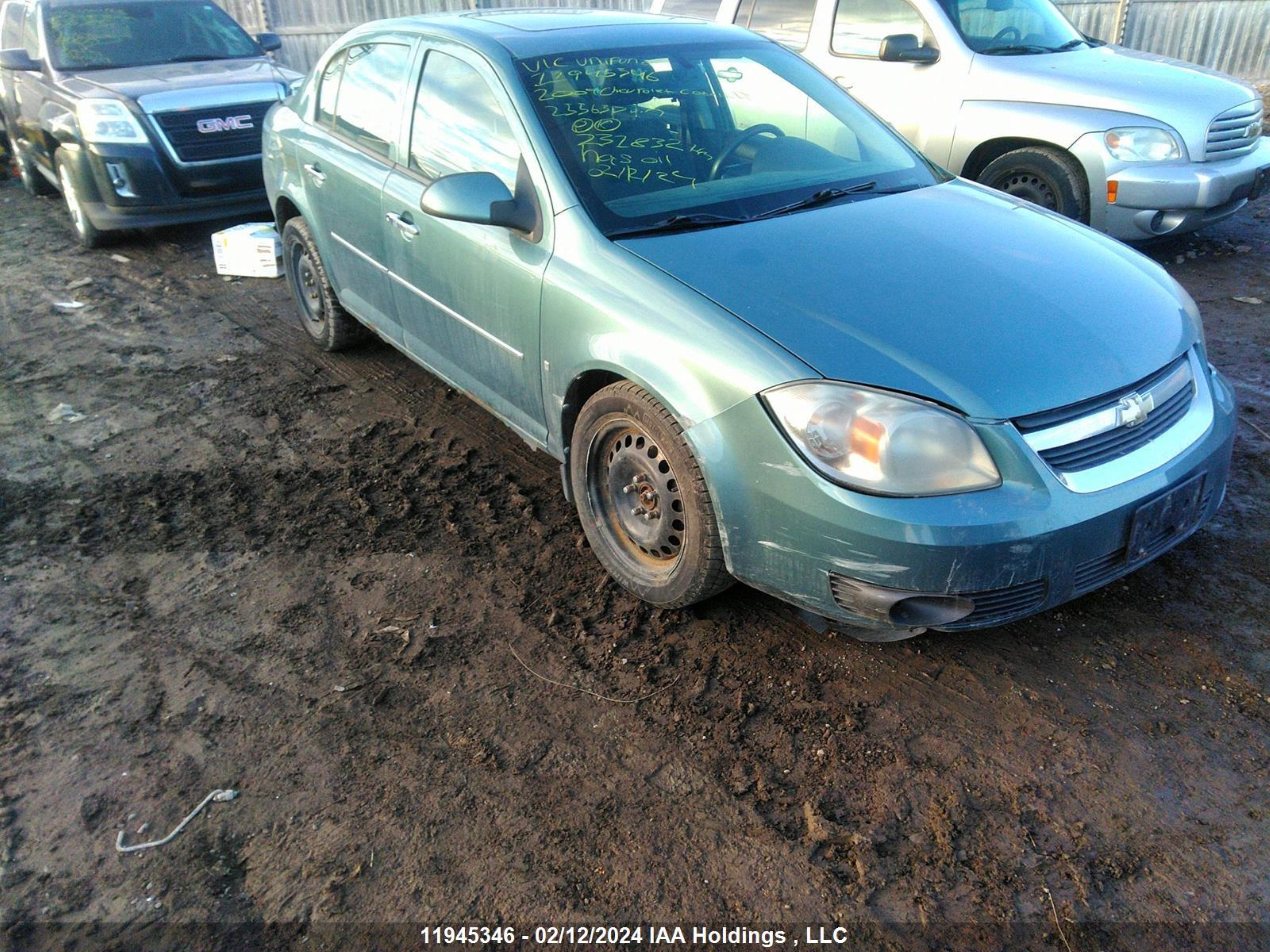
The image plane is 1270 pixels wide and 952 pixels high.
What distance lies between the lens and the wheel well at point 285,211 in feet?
18.0

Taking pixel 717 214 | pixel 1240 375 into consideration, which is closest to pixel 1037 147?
pixel 1240 375

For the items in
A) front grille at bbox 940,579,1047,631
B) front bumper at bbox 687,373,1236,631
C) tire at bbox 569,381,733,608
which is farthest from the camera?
tire at bbox 569,381,733,608

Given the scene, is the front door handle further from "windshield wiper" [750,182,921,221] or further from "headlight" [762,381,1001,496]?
"headlight" [762,381,1001,496]

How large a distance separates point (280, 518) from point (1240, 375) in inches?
182

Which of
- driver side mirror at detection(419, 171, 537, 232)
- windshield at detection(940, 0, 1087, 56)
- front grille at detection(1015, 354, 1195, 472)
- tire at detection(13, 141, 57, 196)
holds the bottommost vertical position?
tire at detection(13, 141, 57, 196)

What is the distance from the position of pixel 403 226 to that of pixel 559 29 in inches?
40.1

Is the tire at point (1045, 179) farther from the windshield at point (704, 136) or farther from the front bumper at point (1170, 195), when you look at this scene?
the windshield at point (704, 136)

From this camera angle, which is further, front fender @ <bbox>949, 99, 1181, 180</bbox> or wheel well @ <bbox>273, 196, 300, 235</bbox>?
front fender @ <bbox>949, 99, 1181, 180</bbox>

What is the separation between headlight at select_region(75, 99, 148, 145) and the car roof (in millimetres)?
3990

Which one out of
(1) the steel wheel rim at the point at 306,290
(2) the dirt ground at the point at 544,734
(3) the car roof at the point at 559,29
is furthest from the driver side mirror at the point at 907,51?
(1) the steel wheel rim at the point at 306,290

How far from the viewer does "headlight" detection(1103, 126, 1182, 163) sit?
6023mm

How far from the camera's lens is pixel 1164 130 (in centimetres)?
603

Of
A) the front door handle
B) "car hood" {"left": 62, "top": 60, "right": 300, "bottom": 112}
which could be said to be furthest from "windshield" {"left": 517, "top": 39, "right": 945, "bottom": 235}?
"car hood" {"left": 62, "top": 60, "right": 300, "bottom": 112}

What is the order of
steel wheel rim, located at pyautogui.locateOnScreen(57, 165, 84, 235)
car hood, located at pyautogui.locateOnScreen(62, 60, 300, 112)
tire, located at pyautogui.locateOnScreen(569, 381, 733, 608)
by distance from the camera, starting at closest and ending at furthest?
tire, located at pyautogui.locateOnScreen(569, 381, 733, 608) → car hood, located at pyautogui.locateOnScreen(62, 60, 300, 112) → steel wheel rim, located at pyautogui.locateOnScreen(57, 165, 84, 235)
